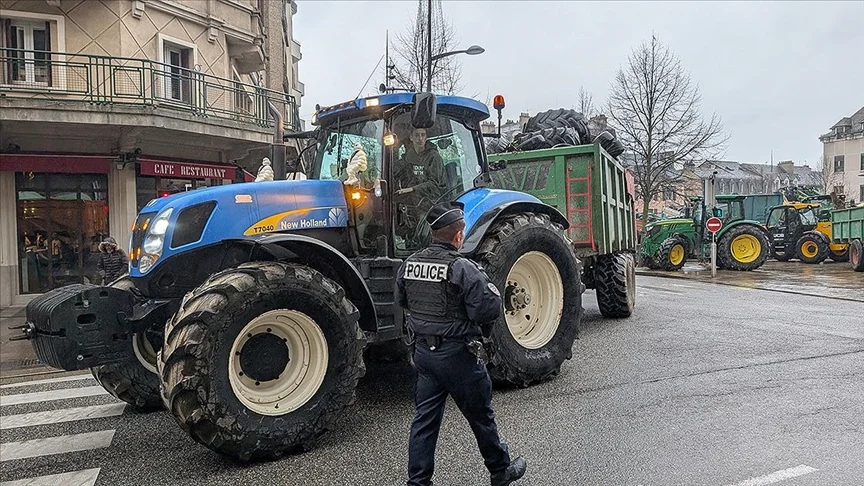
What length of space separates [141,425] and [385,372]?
94.5 inches

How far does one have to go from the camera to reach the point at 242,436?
163 inches

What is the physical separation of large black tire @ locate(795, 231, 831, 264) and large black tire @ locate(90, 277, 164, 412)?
24852mm

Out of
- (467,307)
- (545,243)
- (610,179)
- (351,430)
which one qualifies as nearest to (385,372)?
(351,430)

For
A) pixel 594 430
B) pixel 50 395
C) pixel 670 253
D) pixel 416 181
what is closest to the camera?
pixel 594 430

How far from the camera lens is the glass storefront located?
14.1 metres

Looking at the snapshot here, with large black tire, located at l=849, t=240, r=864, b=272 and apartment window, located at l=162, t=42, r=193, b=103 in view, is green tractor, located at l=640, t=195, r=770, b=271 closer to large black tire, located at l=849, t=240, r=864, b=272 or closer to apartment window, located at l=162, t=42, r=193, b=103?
large black tire, located at l=849, t=240, r=864, b=272

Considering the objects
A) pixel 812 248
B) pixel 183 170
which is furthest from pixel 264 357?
pixel 812 248

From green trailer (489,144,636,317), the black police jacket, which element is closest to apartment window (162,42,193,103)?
green trailer (489,144,636,317)

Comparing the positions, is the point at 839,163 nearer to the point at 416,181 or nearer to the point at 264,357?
the point at 416,181

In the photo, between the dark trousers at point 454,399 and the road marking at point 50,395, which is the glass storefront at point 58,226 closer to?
the road marking at point 50,395

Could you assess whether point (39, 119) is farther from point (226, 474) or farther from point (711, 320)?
point (711, 320)

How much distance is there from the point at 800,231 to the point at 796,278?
7.85 meters

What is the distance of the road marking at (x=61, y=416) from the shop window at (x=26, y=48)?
9548mm

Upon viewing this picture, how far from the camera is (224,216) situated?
4.71 m
